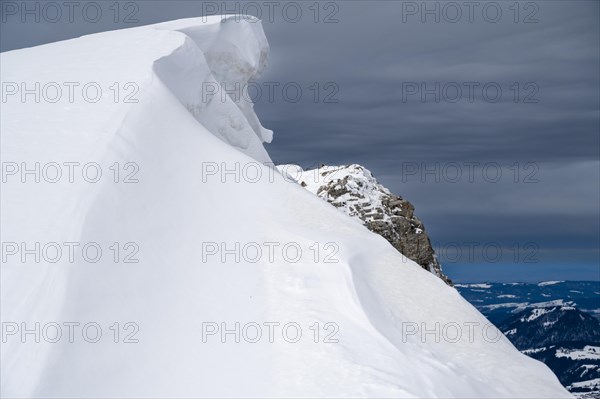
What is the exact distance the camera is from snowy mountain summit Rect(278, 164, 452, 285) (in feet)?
110

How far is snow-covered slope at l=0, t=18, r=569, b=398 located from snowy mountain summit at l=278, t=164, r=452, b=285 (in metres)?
21.0

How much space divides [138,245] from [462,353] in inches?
195

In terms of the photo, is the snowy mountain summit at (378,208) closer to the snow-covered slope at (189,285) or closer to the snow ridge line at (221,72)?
the snow ridge line at (221,72)

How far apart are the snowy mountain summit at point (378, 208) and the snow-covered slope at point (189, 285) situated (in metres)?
21.0

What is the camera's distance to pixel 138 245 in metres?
9.46

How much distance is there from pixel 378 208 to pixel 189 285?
25.3 meters

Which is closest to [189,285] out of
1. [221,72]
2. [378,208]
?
[221,72]

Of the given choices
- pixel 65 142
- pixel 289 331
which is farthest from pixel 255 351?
pixel 65 142

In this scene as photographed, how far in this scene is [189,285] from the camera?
30.5 feet

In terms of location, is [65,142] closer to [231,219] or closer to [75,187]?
[75,187]

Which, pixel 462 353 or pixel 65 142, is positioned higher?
pixel 65 142

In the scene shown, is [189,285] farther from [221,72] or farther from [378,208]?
[378,208]

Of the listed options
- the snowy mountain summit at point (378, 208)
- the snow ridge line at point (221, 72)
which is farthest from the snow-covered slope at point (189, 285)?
the snowy mountain summit at point (378, 208)

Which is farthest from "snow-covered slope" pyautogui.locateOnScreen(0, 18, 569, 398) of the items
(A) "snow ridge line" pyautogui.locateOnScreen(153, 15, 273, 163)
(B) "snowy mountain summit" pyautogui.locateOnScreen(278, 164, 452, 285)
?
(B) "snowy mountain summit" pyautogui.locateOnScreen(278, 164, 452, 285)
